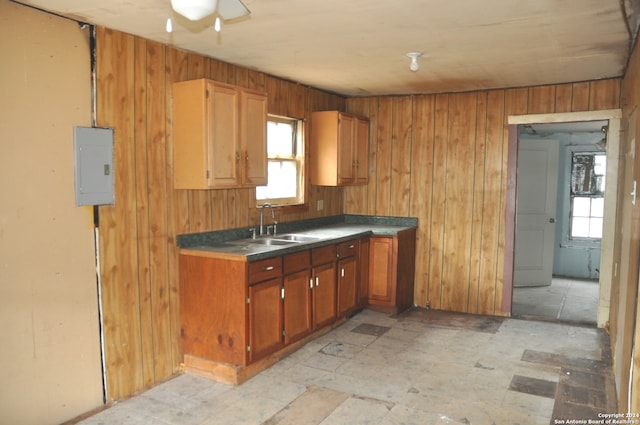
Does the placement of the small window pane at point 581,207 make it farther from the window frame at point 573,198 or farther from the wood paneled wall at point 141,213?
the wood paneled wall at point 141,213

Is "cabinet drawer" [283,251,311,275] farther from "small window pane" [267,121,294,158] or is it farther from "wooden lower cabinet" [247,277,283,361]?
"small window pane" [267,121,294,158]

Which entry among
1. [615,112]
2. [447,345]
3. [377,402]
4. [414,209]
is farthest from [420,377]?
[615,112]

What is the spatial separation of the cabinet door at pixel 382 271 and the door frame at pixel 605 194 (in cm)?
119

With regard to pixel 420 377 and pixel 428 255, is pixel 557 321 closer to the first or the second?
pixel 428 255

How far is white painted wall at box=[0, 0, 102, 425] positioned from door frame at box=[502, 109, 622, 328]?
391 cm

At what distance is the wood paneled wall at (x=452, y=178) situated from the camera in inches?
199

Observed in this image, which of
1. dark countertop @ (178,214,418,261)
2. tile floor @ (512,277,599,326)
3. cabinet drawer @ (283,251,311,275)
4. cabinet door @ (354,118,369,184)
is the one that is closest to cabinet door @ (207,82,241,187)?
dark countertop @ (178,214,418,261)

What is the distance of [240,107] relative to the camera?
11.9 feet

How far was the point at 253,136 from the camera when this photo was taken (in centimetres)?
380

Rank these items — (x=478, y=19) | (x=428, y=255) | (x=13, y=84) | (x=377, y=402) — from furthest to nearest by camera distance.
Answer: (x=428, y=255), (x=377, y=402), (x=478, y=19), (x=13, y=84)

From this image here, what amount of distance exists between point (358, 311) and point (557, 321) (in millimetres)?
2003

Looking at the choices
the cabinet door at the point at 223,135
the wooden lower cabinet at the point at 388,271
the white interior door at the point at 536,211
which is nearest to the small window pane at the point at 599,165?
the white interior door at the point at 536,211

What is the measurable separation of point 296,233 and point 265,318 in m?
1.29

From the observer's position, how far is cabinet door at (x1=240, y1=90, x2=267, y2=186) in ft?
12.1
